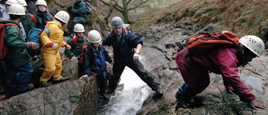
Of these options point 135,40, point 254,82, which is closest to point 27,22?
point 135,40

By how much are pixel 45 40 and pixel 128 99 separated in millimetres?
3780

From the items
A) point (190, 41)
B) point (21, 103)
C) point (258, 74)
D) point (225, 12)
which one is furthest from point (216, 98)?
point (225, 12)

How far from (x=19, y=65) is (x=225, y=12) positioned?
40.1ft

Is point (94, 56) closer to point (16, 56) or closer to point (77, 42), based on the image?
point (77, 42)

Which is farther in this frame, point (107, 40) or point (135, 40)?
point (107, 40)

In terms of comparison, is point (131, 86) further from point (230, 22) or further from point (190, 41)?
point (230, 22)

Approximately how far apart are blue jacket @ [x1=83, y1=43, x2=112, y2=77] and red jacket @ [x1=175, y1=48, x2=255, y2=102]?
2.24 meters

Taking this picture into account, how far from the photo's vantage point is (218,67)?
3.46 metres

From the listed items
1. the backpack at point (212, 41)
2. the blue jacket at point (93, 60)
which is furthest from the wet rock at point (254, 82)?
the blue jacket at point (93, 60)

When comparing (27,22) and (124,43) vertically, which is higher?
(27,22)

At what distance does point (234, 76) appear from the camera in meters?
3.22

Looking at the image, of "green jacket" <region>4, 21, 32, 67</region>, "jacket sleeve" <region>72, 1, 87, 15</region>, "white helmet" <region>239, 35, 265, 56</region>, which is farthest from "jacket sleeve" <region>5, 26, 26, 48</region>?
"jacket sleeve" <region>72, 1, 87, 15</region>

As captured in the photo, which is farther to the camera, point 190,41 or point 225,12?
point 225,12

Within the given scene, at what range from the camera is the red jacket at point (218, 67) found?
3250 millimetres
